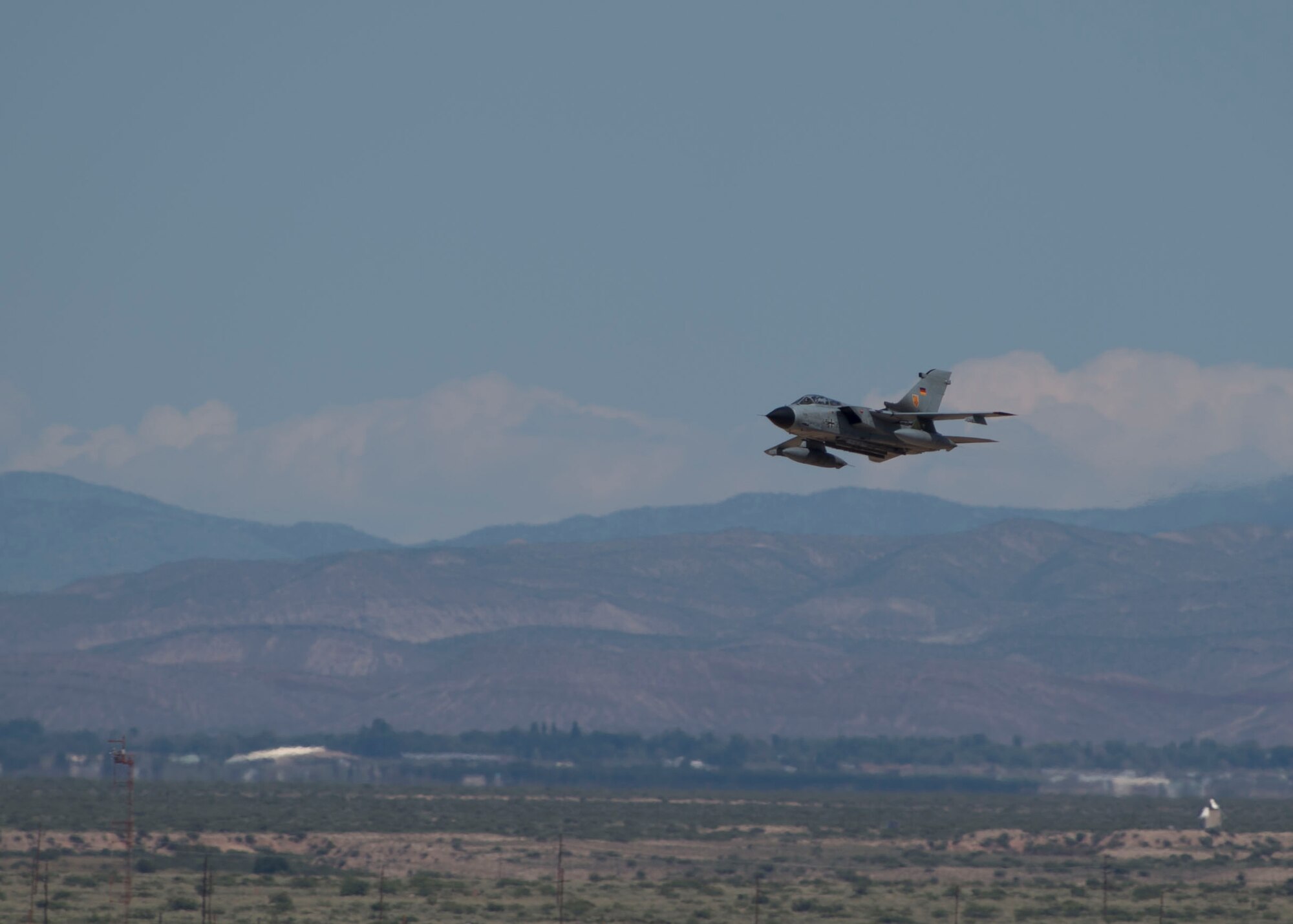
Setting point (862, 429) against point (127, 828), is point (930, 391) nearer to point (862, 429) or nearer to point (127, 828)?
point (862, 429)

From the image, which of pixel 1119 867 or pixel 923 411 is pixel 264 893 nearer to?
pixel 923 411

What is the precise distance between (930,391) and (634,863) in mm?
63483

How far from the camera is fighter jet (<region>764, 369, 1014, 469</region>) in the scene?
73.8 metres

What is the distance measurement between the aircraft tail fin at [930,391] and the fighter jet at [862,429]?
0.16ft

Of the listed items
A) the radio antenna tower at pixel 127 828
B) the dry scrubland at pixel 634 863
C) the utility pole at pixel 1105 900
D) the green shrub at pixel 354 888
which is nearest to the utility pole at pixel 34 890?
the dry scrubland at pixel 634 863

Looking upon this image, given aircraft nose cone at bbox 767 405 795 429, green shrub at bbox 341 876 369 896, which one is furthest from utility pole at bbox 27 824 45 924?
aircraft nose cone at bbox 767 405 795 429

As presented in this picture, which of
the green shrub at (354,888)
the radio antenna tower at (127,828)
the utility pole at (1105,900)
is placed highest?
the radio antenna tower at (127,828)

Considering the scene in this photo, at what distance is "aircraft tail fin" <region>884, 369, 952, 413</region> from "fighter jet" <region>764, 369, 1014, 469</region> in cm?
5

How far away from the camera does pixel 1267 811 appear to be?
192 metres

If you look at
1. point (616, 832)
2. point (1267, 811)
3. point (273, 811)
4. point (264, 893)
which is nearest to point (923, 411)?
point (264, 893)

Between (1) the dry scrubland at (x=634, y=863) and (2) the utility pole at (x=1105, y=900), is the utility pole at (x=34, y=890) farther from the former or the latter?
(2) the utility pole at (x=1105, y=900)

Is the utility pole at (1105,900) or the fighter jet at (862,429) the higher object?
the fighter jet at (862,429)

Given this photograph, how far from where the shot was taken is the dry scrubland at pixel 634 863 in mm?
100250

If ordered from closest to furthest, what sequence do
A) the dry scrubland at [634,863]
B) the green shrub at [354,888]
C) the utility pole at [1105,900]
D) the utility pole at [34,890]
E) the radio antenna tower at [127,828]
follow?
the radio antenna tower at [127,828] < the utility pole at [34,890] < the utility pole at [1105,900] < the dry scrubland at [634,863] < the green shrub at [354,888]
